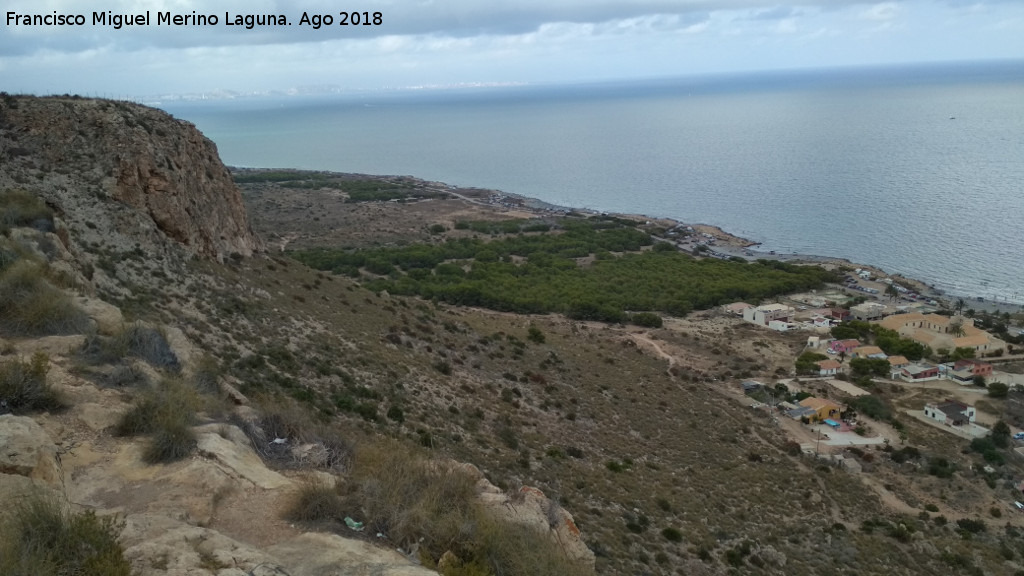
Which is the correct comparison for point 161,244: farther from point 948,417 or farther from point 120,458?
point 948,417

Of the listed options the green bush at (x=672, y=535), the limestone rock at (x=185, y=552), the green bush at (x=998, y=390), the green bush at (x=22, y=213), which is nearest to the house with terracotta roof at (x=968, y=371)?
the green bush at (x=998, y=390)

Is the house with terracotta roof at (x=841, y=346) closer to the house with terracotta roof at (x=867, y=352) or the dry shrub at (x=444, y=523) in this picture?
the house with terracotta roof at (x=867, y=352)

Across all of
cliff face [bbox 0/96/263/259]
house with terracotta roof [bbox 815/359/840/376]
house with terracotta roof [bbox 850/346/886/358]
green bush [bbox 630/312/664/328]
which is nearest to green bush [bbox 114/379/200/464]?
cliff face [bbox 0/96/263/259]

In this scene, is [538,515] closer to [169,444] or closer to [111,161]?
[169,444]

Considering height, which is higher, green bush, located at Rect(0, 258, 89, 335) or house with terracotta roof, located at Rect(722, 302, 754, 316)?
green bush, located at Rect(0, 258, 89, 335)

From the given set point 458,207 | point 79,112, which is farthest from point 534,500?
point 458,207

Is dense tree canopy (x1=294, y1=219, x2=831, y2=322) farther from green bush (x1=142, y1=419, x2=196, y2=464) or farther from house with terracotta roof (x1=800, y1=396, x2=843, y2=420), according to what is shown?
green bush (x1=142, y1=419, x2=196, y2=464)
